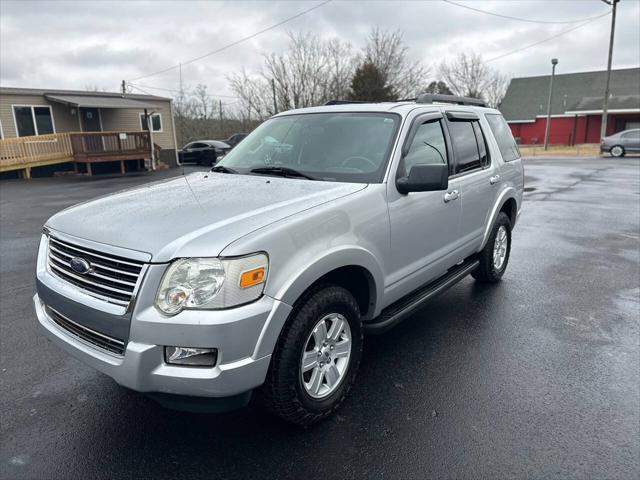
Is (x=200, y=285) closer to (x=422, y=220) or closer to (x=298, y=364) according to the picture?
(x=298, y=364)

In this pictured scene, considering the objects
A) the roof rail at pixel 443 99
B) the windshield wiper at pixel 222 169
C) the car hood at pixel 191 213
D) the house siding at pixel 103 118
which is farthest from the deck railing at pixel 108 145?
the car hood at pixel 191 213

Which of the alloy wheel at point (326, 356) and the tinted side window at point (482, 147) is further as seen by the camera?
the tinted side window at point (482, 147)

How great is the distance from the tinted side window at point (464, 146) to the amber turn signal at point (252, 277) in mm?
2456

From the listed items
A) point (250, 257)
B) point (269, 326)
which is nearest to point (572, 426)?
point (269, 326)

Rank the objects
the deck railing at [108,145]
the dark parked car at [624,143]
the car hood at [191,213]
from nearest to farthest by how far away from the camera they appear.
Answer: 1. the car hood at [191,213]
2. the deck railing at [108,145]
3. the dark parked car at [624,143]

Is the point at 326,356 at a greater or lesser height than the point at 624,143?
greater

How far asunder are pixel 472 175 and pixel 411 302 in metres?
1.55

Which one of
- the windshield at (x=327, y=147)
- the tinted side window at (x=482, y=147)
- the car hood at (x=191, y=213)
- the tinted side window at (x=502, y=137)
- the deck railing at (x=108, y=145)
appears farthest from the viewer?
the deck railing at (x=108, y=145)

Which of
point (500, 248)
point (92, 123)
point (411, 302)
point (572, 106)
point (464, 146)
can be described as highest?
point (572, 106)

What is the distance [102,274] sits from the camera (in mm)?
2426

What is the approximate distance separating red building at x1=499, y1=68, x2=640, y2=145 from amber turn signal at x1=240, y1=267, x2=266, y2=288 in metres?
42.1

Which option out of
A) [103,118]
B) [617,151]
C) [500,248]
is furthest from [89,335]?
[617,151]

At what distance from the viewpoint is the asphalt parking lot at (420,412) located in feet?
8.19

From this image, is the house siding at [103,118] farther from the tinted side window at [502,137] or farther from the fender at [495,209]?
the fender at [495,209]
